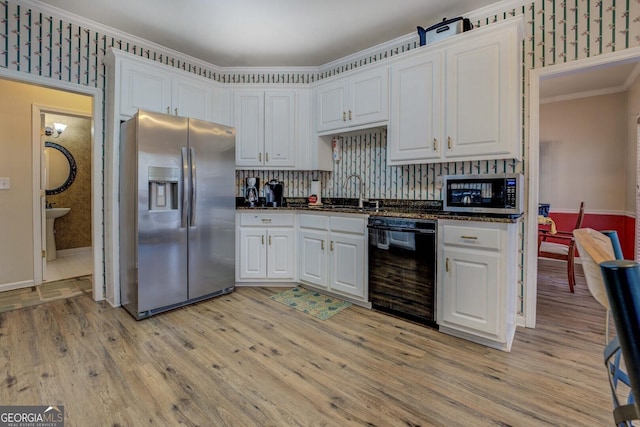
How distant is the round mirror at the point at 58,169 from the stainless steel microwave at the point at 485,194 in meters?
6.02

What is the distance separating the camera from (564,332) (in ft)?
7.96

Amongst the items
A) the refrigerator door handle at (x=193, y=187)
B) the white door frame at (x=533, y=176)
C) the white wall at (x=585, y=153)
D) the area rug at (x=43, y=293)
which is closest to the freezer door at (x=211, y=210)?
the refrigerator door handle at (x=193, y=187)

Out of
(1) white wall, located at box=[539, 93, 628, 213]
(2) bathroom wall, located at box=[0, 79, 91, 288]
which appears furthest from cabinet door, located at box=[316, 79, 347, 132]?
(1) white wall, located at box=[539, 93, 628, 213]

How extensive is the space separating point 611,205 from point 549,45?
3702 mm

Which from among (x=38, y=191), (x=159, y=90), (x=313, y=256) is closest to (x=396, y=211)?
(x=313, y=256)

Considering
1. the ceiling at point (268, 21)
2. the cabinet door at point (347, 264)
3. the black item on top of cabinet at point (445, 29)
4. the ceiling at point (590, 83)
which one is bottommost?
the cabinet door at point (347, 264)

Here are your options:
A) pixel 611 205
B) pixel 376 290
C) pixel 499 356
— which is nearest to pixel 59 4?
pixel 376 290

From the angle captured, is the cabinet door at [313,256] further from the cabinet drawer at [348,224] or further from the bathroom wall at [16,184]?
the bathroom wall at [16,184]

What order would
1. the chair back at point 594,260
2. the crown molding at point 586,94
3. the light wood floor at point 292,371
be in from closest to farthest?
the chair back at point 594,260
the light wood floor at point 292,371
the crown molding at point 586,94

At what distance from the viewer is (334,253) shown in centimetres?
310

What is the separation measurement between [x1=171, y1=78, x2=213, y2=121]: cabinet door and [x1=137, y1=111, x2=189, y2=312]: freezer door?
24.4 inches

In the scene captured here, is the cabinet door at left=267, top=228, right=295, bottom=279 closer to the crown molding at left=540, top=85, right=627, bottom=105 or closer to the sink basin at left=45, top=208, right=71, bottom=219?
the sink basin at left=45, top=208, right=71, bottom=219

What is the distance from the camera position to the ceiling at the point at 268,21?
104 inches

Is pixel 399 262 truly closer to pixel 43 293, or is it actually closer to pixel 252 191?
pixel 252 191
